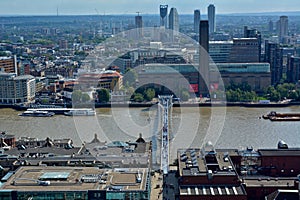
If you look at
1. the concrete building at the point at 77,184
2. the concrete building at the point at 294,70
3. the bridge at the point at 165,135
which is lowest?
the bridge at the point at 165,135

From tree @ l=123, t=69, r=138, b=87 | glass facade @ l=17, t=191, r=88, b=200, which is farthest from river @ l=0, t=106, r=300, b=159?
glass facade @ l=17, t=191, r=88, b=200

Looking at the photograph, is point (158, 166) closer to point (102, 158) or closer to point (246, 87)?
point (102, 158)

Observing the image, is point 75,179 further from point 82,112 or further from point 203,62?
point 203,62

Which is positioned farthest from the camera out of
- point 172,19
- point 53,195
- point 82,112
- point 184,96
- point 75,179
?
point 172,19

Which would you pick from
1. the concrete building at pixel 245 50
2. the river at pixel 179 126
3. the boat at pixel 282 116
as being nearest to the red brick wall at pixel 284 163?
the river at pixel 179 126

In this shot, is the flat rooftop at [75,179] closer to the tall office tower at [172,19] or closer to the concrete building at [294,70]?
the concrete building at [294,70]

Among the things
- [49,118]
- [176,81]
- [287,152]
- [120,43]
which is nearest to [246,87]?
[176,81]

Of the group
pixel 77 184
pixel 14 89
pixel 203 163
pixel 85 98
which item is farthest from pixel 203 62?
pixel 77 184
